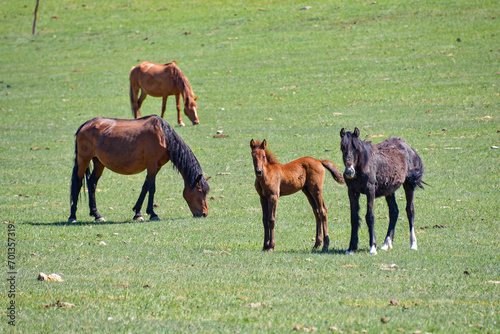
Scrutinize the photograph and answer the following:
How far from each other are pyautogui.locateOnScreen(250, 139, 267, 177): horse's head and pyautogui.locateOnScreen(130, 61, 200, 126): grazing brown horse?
1501 centimetres

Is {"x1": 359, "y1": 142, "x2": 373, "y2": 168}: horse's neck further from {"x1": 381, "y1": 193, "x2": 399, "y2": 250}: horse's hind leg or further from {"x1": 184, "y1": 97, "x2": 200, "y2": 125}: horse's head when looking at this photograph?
{"x1": 184, "y1": 97, "x2": 200, "y2": 125}: horse's head

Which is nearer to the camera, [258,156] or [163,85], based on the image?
[258,156]

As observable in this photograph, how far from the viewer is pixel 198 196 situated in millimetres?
14656

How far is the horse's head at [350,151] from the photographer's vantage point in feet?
33.0

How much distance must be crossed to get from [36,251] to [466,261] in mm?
6959

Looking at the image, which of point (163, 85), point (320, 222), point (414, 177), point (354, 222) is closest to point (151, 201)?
point (320, 222)

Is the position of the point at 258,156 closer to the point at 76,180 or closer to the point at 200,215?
the point at 200,215

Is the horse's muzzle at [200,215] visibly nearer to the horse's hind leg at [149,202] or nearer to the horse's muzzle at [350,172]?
the horse's hind leg at [149,202]

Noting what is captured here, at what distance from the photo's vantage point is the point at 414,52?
3275 cm

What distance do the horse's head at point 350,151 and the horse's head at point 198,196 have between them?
5.01 meters

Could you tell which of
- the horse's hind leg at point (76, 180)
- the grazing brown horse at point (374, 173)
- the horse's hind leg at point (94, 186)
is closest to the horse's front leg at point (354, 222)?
the grazing brown horse at point (374, 173)

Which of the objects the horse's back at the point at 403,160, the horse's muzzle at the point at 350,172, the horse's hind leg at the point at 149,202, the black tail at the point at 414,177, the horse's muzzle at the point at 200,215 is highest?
the horse's muzzle at the point at 350,172

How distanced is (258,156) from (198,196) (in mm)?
4444

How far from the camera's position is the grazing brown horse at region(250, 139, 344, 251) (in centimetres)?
1080
